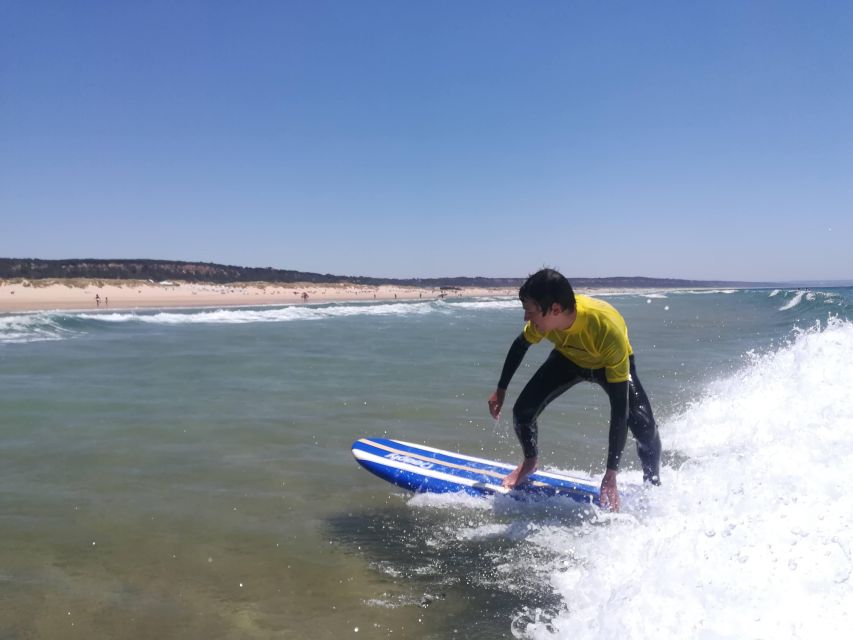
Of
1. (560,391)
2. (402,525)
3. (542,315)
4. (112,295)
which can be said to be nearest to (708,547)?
(542,315)

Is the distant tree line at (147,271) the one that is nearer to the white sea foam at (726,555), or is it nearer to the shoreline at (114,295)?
the shoreline at (114,295)

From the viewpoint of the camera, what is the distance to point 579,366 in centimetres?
412

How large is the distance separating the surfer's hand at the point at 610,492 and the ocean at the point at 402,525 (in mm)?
75

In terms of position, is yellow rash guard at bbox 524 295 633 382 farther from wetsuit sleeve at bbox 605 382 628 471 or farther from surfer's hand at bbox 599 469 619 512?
surfer's hand at bbox 599 469 619 512

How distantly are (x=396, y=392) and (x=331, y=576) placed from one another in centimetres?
564

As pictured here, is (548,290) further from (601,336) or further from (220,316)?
(220,316)

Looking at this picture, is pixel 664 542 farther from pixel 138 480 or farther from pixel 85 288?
pixel 85 288

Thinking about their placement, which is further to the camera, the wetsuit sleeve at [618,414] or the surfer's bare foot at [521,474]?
the surfer's bare foot at [521,474]

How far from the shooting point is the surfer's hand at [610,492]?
383cm

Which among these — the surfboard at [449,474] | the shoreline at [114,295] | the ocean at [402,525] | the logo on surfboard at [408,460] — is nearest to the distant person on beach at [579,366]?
the surfboard at [449,474]

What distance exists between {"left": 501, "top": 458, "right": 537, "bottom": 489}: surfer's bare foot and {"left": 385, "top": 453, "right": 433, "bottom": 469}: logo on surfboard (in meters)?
0.69

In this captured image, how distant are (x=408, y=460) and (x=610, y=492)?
1766 mm

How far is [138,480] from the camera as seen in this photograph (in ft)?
16.0

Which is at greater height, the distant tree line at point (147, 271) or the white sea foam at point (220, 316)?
the distant tree line at point (147, 271)
